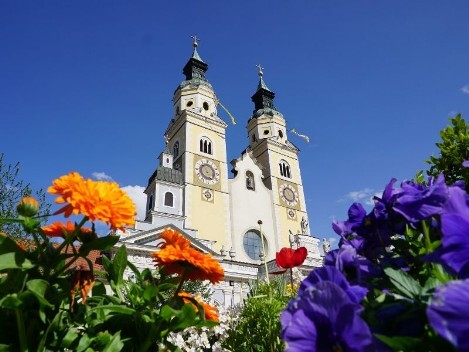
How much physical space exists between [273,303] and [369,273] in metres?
2.29

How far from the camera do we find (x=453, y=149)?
18.5 feet

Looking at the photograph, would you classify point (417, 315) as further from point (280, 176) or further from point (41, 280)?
point (280, 176)

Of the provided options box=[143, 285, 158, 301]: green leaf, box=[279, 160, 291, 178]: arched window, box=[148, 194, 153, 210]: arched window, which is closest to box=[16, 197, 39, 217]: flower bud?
box=[143, 285, 158, 301]: green leaf

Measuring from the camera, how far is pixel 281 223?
32.6 m

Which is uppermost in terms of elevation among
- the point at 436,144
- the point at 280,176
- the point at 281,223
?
the point at 280,176

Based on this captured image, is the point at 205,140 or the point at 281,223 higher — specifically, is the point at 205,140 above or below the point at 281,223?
above

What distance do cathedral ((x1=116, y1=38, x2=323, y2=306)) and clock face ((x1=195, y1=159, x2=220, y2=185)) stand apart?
101mm

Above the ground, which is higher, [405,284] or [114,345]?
[405,284]

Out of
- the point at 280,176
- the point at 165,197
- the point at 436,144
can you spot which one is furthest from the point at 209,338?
the point at 280,176

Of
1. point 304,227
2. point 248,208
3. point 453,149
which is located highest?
point 248,208

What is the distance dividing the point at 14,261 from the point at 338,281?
1.41m

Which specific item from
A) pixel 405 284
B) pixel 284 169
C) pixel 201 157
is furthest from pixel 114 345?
pixel 284 169

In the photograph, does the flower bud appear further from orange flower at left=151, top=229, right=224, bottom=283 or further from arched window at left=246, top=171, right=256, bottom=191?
arched window at left=246, top=171, right=256, bottom=191

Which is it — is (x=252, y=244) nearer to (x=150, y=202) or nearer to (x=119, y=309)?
(x=150, y=202)
